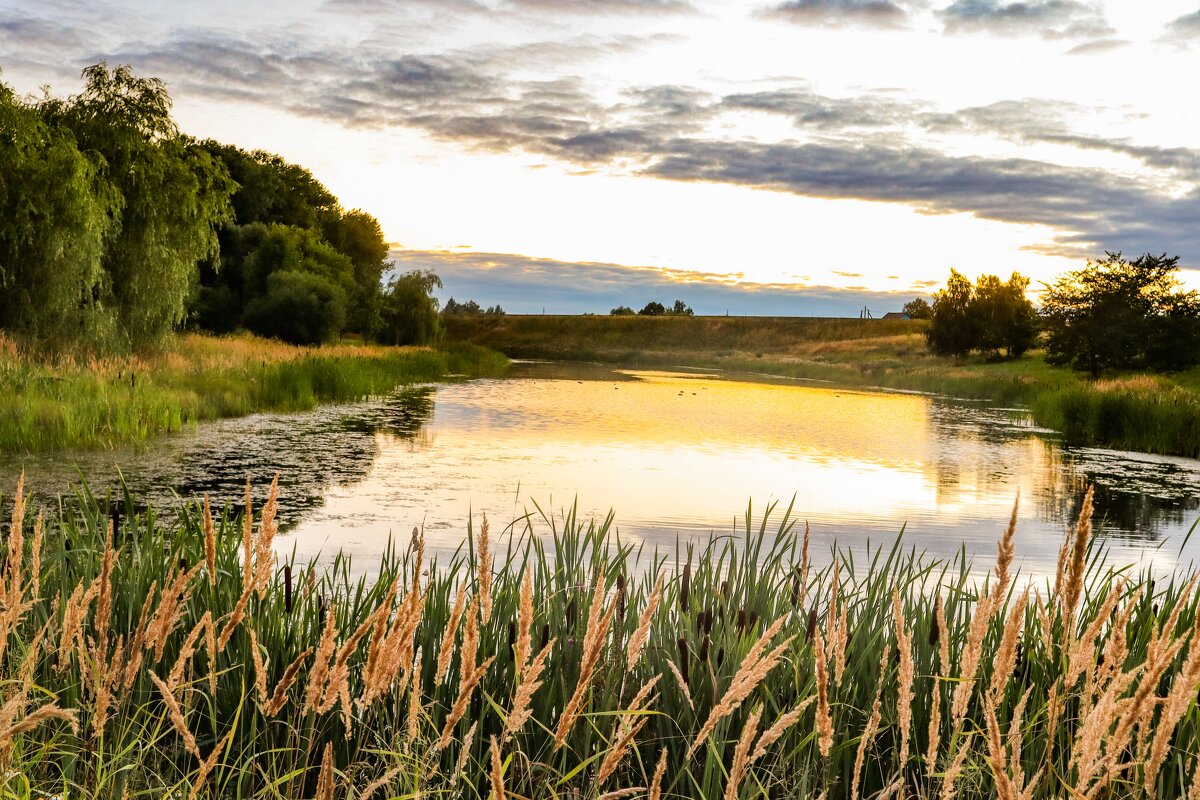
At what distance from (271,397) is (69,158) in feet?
19.1

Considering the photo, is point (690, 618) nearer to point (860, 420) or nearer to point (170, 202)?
point (860, 420)

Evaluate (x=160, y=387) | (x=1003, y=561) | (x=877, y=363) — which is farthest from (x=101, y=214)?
(x=877, y=363)

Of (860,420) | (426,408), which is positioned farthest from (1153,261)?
(426,408)

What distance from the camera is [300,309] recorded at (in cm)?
3706

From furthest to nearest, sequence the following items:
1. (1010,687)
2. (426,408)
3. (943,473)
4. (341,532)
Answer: (426,408) → (943,473) → (341,532) → (1010,687)

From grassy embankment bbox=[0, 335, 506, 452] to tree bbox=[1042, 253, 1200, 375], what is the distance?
2352cm

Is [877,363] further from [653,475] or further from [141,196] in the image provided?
[653,475]

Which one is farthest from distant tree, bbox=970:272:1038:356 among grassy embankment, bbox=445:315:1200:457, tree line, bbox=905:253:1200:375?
tree line, bbox=905:253:1200:375

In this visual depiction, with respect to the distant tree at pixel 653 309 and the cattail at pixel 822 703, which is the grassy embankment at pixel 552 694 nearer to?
the cattail at pixel 822 703

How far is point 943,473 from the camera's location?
44.8ft

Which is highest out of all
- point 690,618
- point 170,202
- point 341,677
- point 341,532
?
point 170,202

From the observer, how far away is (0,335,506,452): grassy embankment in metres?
12.1

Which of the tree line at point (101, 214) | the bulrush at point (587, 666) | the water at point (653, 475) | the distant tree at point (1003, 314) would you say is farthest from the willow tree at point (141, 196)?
the distant tree at point (1003, 314)

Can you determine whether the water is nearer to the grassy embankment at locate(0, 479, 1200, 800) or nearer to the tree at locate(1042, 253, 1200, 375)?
the grassy embankment at locate(0, 479, 1200, 800)
